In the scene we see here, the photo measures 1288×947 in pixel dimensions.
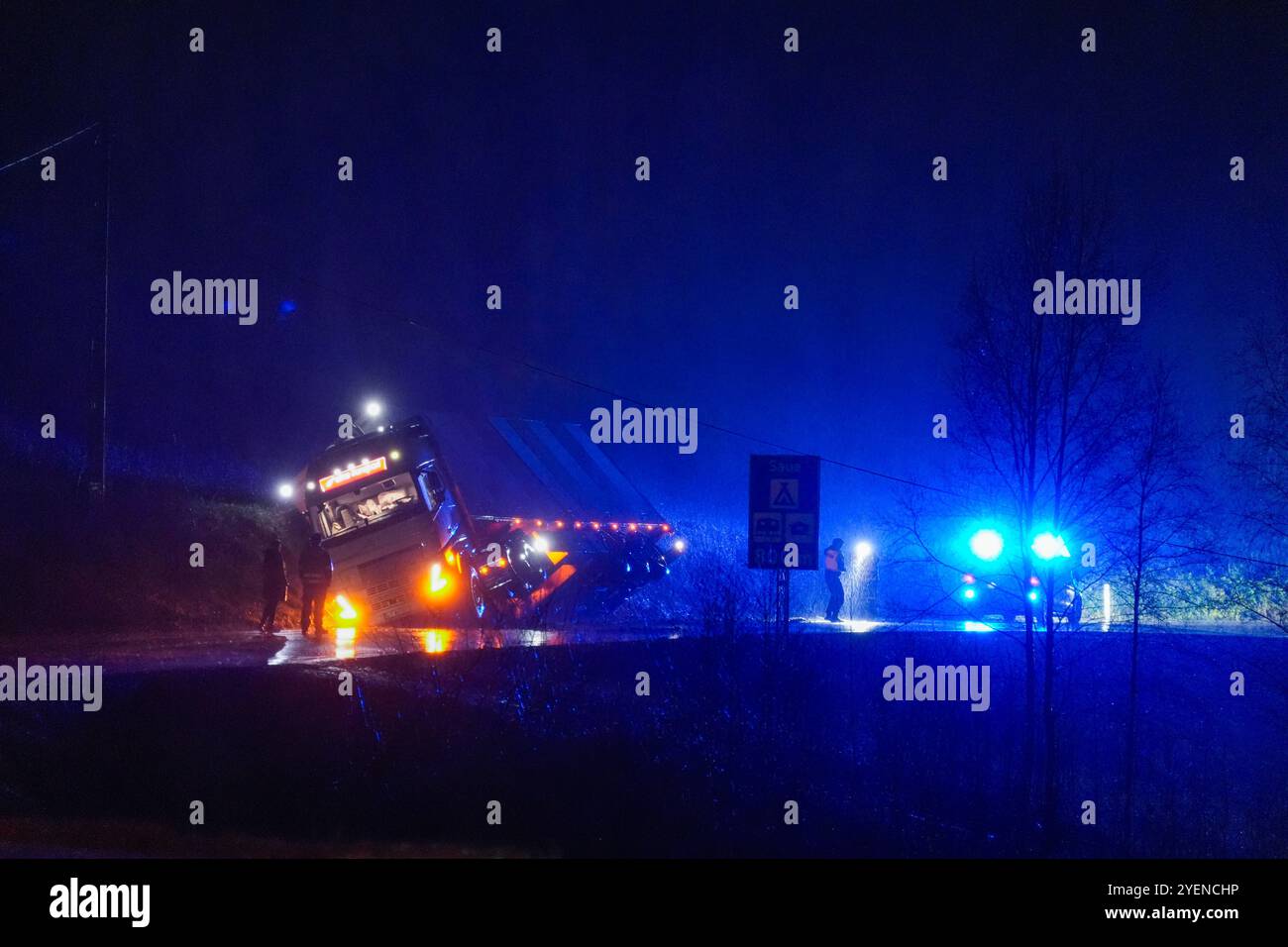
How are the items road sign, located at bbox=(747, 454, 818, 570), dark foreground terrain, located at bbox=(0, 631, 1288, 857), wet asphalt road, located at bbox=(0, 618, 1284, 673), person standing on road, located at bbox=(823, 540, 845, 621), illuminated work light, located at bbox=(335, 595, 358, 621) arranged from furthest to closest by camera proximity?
person standing on road, located at bbox=(823, 540, 845, 621) < illuminated work light, located at bbox=(335, 595, 358, 621) < wet asphalt road, located at bbox=(0, 618, 1284, 673) < road sign, located at bbox=(747, 454, 818, 570) < dark foreground terrain, located at bbox=(0, 631, 1288, 857)

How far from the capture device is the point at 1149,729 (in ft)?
53.8

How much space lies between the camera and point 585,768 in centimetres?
1184

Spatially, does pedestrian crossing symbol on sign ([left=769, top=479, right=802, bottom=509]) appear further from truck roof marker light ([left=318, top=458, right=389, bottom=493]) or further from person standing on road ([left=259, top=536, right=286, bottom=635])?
person standing on road ([left=259, top=536, right=286, bottom=635])

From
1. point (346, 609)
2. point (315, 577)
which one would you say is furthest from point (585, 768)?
point (346, 609)

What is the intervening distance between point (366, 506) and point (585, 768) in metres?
7.77

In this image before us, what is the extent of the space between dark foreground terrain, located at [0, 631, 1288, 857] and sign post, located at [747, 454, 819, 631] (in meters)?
1.38

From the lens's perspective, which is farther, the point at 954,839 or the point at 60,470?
the point at 60,470

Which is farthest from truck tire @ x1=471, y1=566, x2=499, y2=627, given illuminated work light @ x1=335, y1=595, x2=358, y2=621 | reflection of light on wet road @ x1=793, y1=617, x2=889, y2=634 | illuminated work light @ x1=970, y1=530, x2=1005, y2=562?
illuminated work light @ x1=970, y1=530, x2=1005, y2=562

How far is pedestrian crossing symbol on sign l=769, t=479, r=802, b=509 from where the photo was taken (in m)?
11.5

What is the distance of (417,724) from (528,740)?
1.34m

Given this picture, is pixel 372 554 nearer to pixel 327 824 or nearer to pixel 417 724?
pixel 417 724

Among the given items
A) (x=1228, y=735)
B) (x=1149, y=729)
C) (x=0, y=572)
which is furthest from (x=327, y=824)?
(x=1228, y=735)

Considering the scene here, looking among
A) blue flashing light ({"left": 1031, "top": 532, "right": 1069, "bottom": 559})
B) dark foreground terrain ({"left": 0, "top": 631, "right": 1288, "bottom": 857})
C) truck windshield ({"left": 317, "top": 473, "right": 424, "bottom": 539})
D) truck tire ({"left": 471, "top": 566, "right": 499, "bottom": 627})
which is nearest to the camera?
dark foreground terrain ({"left": 0, "top": 631, "right": 1288, "bottom": 857})

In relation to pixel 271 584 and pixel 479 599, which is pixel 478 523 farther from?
pixel 271 584
